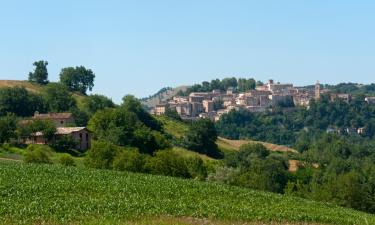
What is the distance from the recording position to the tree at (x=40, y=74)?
156250 millimetres

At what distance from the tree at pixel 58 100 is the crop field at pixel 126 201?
271ft

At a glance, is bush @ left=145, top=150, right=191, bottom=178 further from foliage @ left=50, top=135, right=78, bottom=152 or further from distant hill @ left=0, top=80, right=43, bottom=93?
distant hill @ left=0, top=80, right=43, bottom=93

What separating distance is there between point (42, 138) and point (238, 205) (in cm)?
6651

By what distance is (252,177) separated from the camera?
70188 millimetres

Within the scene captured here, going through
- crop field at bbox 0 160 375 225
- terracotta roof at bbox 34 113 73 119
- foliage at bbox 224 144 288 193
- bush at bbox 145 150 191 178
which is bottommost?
foliage at bbox 224 144 288 193

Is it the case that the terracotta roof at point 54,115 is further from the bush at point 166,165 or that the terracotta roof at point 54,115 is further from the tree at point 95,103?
the bush at point 166,165

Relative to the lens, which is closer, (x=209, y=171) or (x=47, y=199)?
(x=47, y=199)

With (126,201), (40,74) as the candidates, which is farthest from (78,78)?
(126,201)

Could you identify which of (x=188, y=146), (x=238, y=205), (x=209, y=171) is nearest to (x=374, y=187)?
(x=209, y=171)

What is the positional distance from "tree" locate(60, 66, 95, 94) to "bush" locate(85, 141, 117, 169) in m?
88.8

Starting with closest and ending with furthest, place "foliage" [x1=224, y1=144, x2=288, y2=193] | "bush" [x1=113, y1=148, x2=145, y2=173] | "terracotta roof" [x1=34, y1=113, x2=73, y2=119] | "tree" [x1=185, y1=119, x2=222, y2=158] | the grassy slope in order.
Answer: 1. "bush" [x1=113, y1=148, x2=145, y2=173]
2. "foliage" [x1=224, y1=144, x2=288, y2=193]
3. "terracotta roof" [x1=34, y1=113, x2=73, y2=119]
4. "tree" [x1=185, y1=119, x2=222, y2=158]
5. the grassy slope

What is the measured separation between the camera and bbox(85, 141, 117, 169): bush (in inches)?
2662

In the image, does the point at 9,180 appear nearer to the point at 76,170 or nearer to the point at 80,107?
the point at 76,170

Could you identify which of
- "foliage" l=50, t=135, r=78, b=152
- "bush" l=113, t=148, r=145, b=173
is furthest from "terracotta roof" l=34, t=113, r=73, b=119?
"bush" l=113, t=148, r=145, b=173
